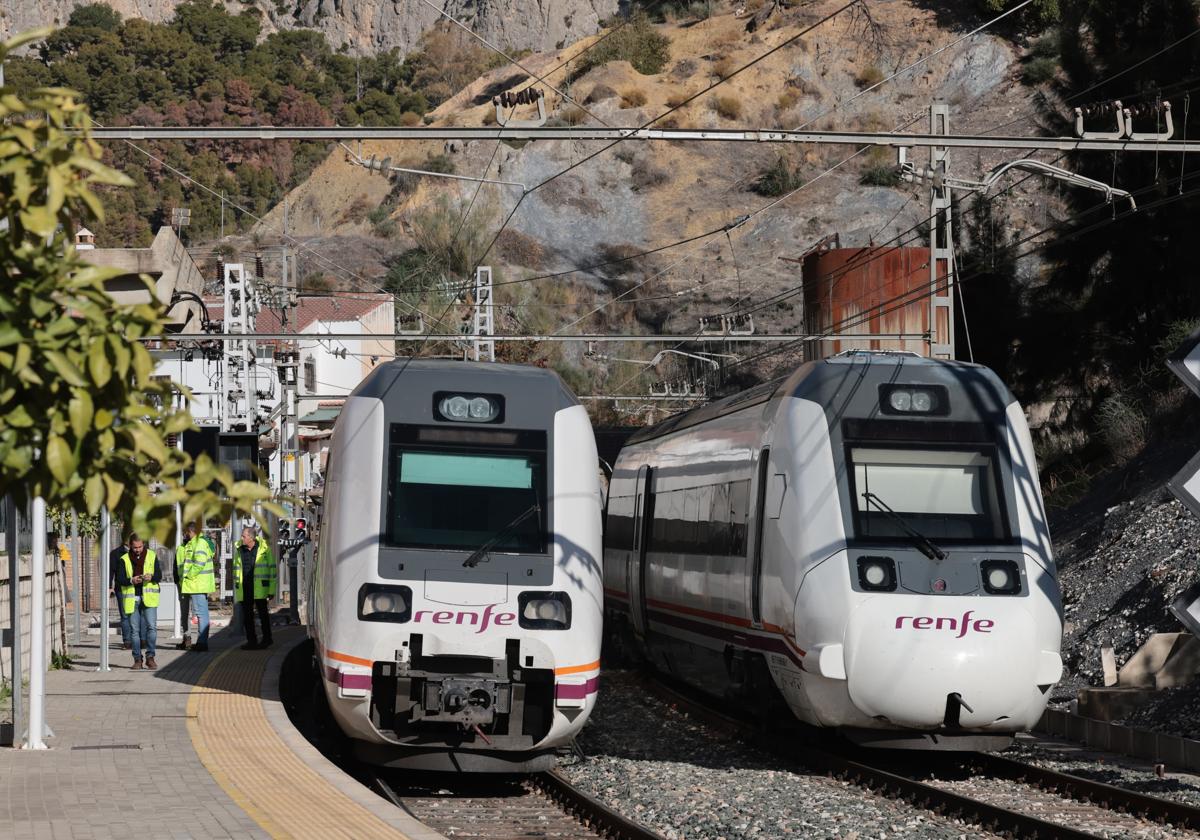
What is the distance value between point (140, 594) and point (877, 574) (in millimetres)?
10267

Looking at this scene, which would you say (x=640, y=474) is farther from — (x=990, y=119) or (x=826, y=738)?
(x=990, y=119)

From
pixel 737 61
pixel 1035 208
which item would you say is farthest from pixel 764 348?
pixel 737 61

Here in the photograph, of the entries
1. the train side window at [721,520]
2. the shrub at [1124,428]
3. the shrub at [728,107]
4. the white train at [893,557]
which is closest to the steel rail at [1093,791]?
the white train at [893,557]

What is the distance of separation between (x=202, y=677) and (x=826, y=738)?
6990 millimetres

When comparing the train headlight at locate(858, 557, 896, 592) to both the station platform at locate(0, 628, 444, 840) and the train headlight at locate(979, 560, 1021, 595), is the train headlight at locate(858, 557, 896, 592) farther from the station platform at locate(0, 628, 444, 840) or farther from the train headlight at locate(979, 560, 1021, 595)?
the station platform at locate(0, 628, 444, 840)

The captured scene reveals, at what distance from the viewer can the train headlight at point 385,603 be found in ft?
40.2

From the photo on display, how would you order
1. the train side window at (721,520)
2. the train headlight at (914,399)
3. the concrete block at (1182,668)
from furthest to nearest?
the concrete block at (1182,668) → the train side window at (721,520) → the train headlight at (914,399)

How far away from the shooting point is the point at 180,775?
10898 millimetres

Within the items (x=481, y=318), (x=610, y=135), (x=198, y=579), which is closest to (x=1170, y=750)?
(x=610, y=135)

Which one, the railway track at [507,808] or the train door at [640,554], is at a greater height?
the train door at [640,554]

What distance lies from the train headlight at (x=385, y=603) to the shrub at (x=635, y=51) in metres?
99.2

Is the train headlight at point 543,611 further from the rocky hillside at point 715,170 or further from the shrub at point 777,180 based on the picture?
the shrub at point 777,180

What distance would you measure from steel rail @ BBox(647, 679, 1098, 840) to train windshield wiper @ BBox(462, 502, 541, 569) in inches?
140

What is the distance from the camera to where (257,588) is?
71.0ft
